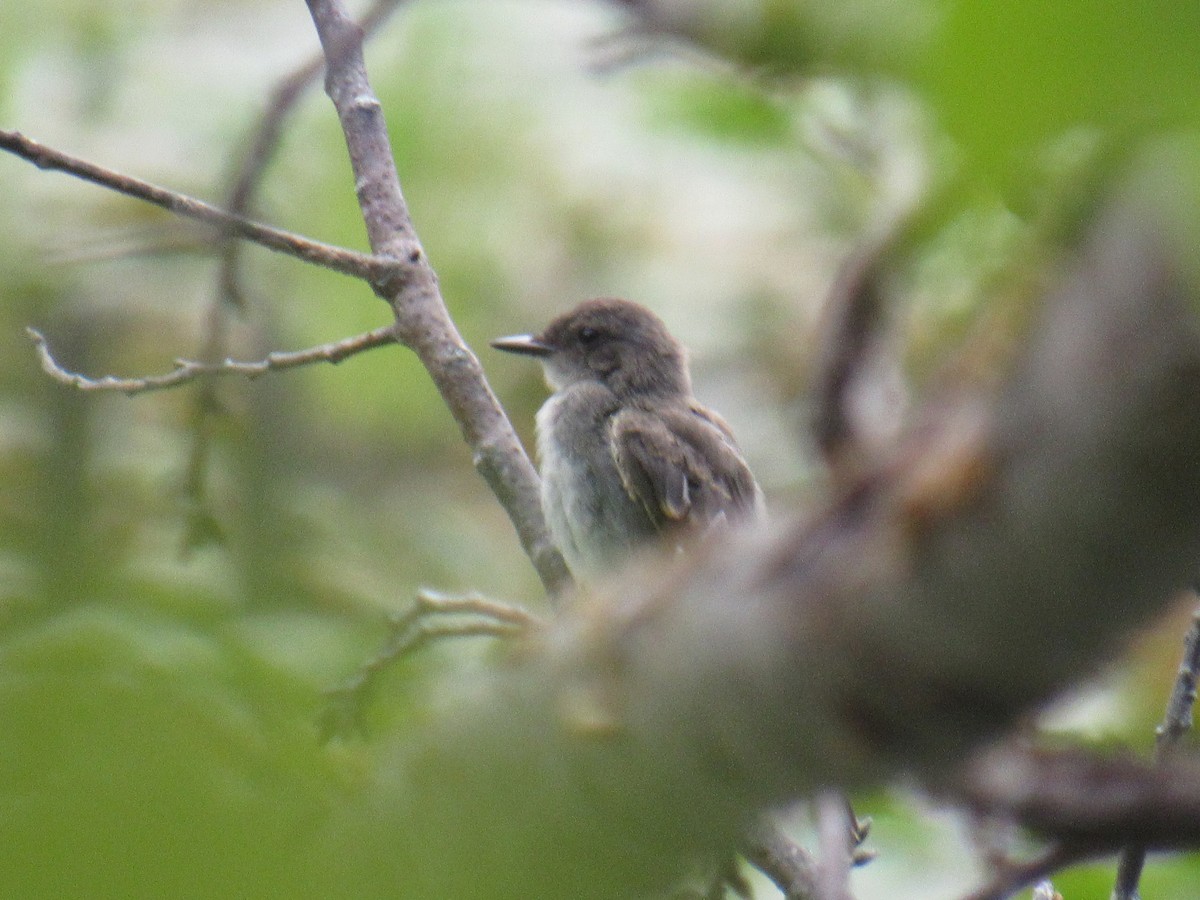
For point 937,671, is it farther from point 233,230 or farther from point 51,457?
point 51,457

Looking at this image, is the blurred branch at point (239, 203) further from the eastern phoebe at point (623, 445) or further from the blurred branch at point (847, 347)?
the blurred branch at point (847, 347)

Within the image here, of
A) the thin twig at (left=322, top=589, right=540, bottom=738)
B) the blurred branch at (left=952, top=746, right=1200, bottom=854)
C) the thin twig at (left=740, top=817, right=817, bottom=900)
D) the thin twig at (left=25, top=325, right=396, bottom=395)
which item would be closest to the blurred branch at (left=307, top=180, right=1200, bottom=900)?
the blurred branch at (left=952, top=746, right=1200, bottom=854)

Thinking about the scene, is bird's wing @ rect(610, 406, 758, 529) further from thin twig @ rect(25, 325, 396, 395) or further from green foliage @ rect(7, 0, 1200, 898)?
thin twig @ rect(25, 325, 396, 395)

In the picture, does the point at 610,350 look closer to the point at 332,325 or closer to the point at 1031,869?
the point at 332,325

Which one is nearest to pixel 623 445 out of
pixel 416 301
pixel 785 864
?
pixel 416 301

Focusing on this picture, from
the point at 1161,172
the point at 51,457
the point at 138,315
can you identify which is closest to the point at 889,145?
the point at 51,457

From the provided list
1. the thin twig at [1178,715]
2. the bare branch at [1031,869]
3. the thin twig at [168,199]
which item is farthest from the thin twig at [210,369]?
the bare branch at [1031,869]
